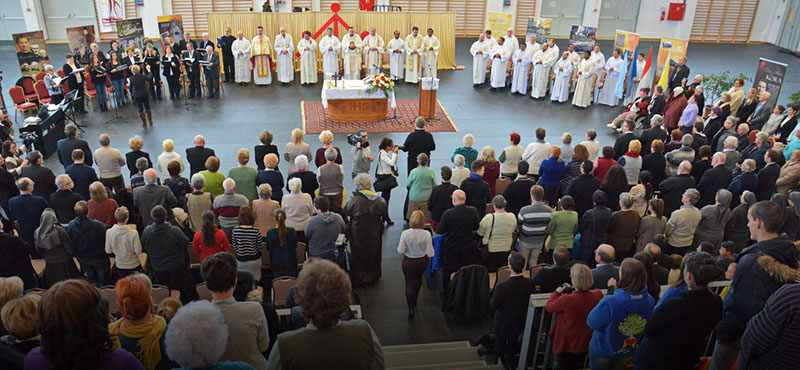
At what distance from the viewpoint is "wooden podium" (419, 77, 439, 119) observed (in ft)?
44.1

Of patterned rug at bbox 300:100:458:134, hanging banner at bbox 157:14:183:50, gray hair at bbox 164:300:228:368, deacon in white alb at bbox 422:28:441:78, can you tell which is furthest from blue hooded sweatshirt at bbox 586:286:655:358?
hanging banner at bbox 157:14:183:50

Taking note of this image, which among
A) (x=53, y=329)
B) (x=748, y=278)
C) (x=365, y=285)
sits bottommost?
(x=365, y=285)

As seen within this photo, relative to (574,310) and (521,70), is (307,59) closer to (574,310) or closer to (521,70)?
(521,70)

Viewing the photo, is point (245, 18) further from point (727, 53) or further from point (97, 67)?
point (727, 53)

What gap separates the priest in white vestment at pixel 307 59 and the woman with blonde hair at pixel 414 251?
38.8 feet

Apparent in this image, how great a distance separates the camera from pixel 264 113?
14.3 metres

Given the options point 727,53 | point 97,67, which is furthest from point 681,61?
point 97,67

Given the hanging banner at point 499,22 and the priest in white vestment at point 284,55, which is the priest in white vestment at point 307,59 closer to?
A: the priest in white vestment at point 284,55

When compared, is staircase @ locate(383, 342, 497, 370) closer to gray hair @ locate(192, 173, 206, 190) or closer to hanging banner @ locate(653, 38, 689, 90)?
gray hair @ locate(192, 173, 206, 190)

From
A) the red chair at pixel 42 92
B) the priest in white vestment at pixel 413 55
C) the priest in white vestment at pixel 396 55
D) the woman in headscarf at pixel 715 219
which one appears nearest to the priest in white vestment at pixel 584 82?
the priest in white vestment at pixel 413 55

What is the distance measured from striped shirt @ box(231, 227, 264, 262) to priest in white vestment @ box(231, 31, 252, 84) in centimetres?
1175

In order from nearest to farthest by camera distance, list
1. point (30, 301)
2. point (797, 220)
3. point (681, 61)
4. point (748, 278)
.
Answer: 1. point (30, 301)
2. point (748, 278)
3. point (797, 220)
4. point (681, 61)

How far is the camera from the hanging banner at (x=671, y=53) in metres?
14.4

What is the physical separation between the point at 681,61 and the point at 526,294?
11.6 meters
